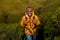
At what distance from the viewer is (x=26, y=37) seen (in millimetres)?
9094

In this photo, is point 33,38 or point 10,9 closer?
point 33,38

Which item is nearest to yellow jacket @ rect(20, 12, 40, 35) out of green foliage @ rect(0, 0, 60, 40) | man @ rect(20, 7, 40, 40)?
man @ rect(20, 7, 40, 40)

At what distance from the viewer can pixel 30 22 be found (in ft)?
29.3

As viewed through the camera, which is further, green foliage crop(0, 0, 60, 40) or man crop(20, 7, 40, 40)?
green foliage crop(0, 0, 60, 40)

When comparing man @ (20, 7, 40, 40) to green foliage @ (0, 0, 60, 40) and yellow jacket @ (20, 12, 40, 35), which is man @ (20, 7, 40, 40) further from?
green foliage @ (0, 0, 60, 40)

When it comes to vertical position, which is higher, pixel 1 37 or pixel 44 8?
pixel 44 8

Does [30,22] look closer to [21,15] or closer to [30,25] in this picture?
[30,25]

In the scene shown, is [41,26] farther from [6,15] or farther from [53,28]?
[6,15]

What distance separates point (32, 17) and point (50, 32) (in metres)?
1.01

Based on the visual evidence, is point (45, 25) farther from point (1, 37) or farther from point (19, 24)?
point (1, 37)

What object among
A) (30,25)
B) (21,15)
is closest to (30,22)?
(30,25)

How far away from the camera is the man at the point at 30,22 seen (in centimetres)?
888

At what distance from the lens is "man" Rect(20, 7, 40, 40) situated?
29.1 ft

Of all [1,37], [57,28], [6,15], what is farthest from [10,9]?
[57,28]
